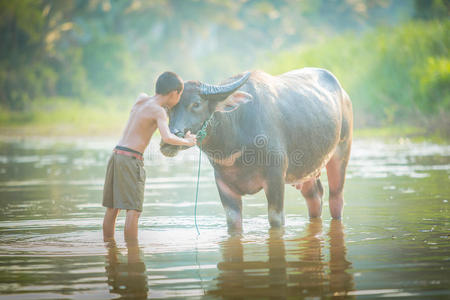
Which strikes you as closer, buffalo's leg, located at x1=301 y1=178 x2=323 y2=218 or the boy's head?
the boy's head

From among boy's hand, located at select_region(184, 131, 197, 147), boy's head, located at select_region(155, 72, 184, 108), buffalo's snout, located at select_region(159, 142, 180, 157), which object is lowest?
buffalo's snout, located at select_region(159, 142, 180, 157)

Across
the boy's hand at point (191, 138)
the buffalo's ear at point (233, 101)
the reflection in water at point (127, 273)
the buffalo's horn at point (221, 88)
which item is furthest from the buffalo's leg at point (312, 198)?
the reflection in water at point (127, 273)

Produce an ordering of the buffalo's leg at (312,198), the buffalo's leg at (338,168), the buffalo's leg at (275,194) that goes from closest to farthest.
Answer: the buffalo's leg at (275,194) → the buffalo's leg at (312,198) → the buffalo's leg at (338,168)

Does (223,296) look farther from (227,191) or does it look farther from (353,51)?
(353,51)

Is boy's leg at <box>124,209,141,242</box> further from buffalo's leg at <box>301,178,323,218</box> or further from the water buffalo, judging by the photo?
buffalo's leg at <box>301,178,323,218</box>

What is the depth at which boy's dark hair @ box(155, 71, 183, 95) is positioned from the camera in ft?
20.7

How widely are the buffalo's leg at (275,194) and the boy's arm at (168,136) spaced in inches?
39.1

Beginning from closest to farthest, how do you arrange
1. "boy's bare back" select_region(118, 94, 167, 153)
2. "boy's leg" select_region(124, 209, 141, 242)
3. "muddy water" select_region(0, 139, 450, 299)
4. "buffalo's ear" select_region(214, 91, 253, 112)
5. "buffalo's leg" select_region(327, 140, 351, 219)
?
1. "muddy water" select_region(0, 139, 450, 299)
2. "boy's bare back" select_region(118, 94, 167, 153)
3. "boy's leg" select_region(124, 209, 141, 242)
4. "buffalo's ear" select_region(214, 91, 253, 112)
5. "buffalo's leg" select_region(327, 140, 351, 219)

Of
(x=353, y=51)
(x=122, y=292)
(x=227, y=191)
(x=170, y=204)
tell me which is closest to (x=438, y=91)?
(x=353, y=51)

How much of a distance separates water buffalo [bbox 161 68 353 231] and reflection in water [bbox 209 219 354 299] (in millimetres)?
559

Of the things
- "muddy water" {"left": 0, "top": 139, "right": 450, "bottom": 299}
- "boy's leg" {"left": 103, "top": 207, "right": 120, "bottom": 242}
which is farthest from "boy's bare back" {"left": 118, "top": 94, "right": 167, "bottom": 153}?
"muddy water" {"left": 0, "top": 139, "right": 450, "bottom": 299}

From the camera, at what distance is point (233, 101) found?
6.86 meters

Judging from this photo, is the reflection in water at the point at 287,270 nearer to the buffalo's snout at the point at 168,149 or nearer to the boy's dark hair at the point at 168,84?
the buffalo's snout at the point at 168,149

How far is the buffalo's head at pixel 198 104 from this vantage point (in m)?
6.45
